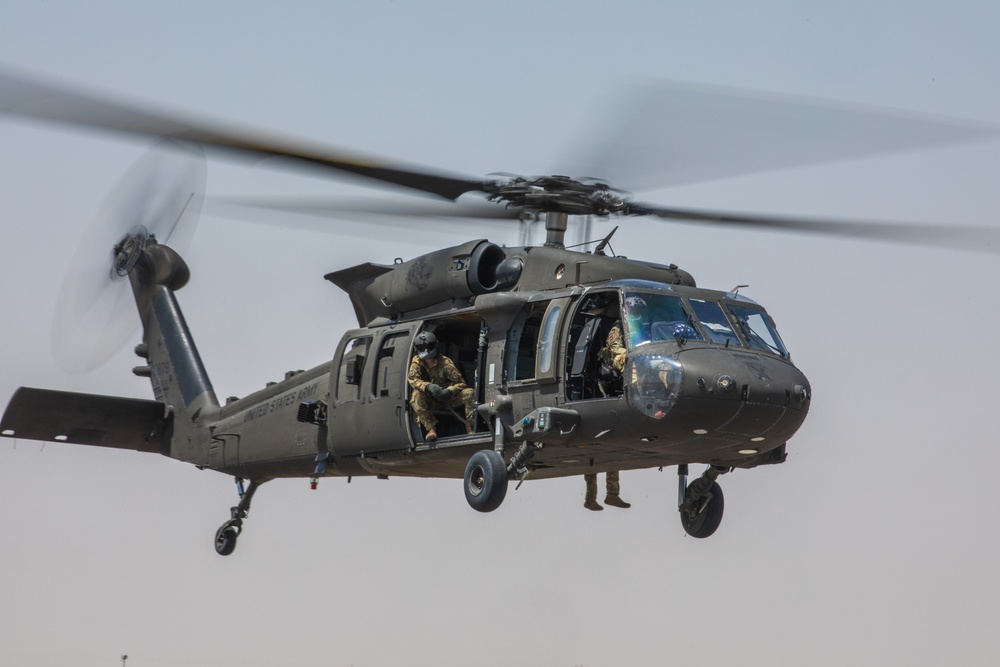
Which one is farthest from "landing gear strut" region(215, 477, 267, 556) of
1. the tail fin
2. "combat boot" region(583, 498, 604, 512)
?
"combat boot" region(583, 498, 604, 512)

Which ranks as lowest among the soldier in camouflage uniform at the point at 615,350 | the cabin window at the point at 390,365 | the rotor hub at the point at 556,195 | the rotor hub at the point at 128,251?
the cabin window at the point at 390,365

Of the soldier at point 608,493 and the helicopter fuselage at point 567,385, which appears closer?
the helicopter fuselage at point 567,385

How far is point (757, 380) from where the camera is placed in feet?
32.6

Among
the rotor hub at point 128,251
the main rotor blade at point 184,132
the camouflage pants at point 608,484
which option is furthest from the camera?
the rotor hub at point 128,251

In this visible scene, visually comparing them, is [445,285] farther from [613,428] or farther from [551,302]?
[613,428]

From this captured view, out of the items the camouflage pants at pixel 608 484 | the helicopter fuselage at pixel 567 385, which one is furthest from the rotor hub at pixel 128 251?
the camouflage pants at pixel 608 484

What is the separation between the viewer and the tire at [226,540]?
48.5ft

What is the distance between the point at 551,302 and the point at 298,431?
3.69m

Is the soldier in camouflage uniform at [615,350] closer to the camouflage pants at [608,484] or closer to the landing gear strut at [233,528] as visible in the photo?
the camouflage pants at [608,484]

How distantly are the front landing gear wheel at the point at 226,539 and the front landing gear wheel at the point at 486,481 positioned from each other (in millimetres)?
5010

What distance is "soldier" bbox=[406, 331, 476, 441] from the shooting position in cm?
1146

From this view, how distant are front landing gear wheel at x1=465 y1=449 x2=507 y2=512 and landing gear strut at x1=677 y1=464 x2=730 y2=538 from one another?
205cm

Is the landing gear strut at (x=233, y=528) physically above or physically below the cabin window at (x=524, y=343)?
below

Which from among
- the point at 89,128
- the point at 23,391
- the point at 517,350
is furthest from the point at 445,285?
the point at 23,391
